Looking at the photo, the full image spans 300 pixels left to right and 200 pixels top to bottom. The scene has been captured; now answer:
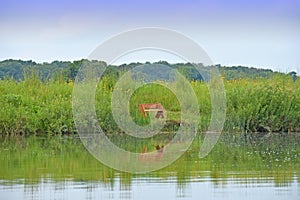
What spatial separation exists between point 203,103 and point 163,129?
1.80 m

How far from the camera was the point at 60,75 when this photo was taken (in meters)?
27.7

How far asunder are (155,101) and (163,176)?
12.5 metres

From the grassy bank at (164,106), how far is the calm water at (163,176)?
484cm

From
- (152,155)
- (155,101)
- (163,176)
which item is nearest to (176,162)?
(152,155)

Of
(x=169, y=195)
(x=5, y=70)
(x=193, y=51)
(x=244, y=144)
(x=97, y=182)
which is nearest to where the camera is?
(x=169, y=195)

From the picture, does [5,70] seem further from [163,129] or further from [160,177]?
[160,177]

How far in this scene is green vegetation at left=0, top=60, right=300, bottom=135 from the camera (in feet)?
75.1

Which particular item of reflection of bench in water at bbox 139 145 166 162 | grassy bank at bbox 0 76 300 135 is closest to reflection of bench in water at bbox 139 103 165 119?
grassy bank at bbox 0 76 300 135

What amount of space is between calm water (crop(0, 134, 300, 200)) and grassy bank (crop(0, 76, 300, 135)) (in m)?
4.84

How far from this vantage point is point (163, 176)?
1251 cm

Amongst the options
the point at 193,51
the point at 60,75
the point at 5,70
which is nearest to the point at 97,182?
the point at 193,51

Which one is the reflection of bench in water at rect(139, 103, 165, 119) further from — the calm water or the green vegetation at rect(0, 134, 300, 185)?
the calm water

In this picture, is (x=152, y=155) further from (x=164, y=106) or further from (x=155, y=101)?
(x=155, y=101)

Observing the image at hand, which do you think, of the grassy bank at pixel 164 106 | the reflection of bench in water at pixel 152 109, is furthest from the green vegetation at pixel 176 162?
the reflection of bench in water at pixel 152 109
